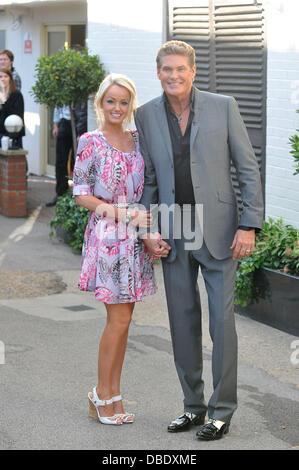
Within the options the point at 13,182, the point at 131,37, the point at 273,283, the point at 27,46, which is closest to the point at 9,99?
the point at 13,182

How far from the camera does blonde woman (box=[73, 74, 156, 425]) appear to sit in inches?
195

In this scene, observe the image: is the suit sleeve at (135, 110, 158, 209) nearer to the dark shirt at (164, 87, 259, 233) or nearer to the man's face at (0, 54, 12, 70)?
the dark shirt at (164, 87, 259, 233)

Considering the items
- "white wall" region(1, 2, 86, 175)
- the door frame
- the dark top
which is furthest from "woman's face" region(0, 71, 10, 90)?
the door frame

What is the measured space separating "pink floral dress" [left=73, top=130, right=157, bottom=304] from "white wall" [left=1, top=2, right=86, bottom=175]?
10219 millimetres

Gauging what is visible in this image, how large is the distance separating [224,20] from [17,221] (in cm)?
448

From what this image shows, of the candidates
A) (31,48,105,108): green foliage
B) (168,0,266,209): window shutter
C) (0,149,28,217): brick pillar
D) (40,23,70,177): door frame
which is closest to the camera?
(168,0,266,209): window shutter

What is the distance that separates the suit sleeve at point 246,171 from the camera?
4.77 meters

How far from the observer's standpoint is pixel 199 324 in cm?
503

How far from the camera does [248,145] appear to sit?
15.8 ft

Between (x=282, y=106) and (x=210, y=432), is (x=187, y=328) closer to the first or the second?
(x=210, y=432)

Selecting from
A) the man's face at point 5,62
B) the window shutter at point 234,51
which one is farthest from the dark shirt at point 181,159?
the man's face at point 5,62

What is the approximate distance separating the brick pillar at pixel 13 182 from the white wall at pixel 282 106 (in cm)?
478

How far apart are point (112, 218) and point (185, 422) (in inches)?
45.9
